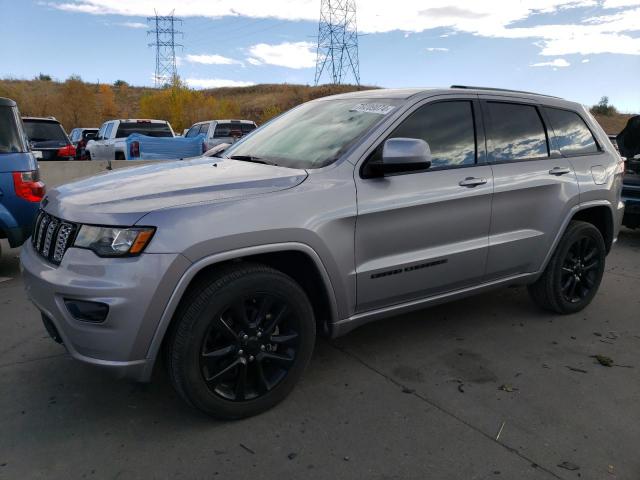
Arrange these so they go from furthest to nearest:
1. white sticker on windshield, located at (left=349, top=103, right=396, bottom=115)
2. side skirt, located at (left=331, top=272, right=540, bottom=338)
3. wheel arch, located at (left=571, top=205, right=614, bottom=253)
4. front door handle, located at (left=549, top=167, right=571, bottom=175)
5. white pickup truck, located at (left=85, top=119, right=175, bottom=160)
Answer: white pickup truck, located at (left=85, top=119, right=175, bottom=160) < wheel arch, located at (left=571, top=205, right=614, bottom=253) < front door handle, located at (left=549, top=167, right=571, bottom=175) < white sticker on windshield, located at (left=349, top=103, right=396, bottom=115) < side skirt, located at (left=331, top=272, right=540, bottom=338)

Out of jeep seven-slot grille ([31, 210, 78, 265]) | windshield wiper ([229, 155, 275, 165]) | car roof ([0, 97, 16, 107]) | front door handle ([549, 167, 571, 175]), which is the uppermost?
car roof ([0, 97, 16, 107])

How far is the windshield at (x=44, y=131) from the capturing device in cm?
1290

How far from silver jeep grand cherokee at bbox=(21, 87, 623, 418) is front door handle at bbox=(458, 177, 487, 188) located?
18mm

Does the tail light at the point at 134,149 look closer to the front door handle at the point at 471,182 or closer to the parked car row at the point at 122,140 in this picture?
the parked car row at the point at 122,140

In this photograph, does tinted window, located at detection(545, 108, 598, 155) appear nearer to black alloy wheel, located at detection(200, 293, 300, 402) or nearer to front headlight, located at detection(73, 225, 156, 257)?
black alloy wheel, located at detection(200, 293, 300, 402)

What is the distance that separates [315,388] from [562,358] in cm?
180

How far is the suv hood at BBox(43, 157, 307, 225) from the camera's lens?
2.57 m

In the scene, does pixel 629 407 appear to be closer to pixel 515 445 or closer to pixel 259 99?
pixel 515 445

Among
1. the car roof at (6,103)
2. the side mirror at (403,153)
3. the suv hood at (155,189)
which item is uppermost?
the car roof at (6,103)

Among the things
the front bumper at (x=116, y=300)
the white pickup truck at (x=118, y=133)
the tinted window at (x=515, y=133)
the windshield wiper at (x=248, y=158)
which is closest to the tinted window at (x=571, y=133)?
the tinted window at (x=515, y=133)

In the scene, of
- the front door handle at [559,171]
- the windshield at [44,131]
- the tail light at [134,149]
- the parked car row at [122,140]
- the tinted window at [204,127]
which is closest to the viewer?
the front door handle at [559,171]

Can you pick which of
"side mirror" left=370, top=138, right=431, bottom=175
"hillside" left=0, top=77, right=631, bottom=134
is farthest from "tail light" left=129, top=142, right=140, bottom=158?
"hillside" left=0, top=77, right=631, bottom=134

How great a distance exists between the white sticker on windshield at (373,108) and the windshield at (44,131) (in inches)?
464

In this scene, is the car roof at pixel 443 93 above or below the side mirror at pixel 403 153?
above
